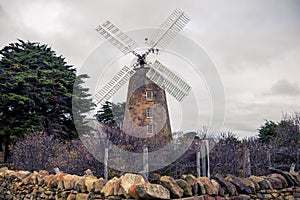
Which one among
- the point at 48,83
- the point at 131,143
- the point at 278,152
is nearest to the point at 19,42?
the point at 48,83

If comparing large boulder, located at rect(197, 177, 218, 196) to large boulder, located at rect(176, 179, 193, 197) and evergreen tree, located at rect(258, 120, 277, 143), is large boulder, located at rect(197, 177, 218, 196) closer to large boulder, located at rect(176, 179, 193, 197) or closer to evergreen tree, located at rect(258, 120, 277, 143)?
large boulder, located at rect(176, 179, 193, 197)

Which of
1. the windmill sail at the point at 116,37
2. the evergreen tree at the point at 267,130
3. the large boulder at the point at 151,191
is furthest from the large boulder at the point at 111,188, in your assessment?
the evergreen tree at the point at 267,130

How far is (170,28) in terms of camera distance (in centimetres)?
1309

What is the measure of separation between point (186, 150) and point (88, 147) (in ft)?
9.97

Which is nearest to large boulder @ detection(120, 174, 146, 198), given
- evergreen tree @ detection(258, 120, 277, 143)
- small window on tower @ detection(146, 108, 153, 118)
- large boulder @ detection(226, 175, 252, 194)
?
large boulder @ detection(226, 175, 252, 194)

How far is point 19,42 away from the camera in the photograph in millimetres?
21359

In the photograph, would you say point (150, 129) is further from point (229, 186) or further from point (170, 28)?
point (229, 186)

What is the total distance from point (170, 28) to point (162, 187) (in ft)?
33.6

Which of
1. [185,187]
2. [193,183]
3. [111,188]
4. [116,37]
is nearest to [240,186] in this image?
[193,183]

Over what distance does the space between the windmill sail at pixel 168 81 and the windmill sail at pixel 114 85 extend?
90 cm

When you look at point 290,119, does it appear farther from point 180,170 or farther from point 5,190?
point 5,190

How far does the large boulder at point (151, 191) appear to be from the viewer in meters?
3.40

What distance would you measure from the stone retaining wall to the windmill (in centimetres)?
698

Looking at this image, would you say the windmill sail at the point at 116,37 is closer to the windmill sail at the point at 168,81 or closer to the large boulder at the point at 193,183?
the windmill sail at the point at 168,81
